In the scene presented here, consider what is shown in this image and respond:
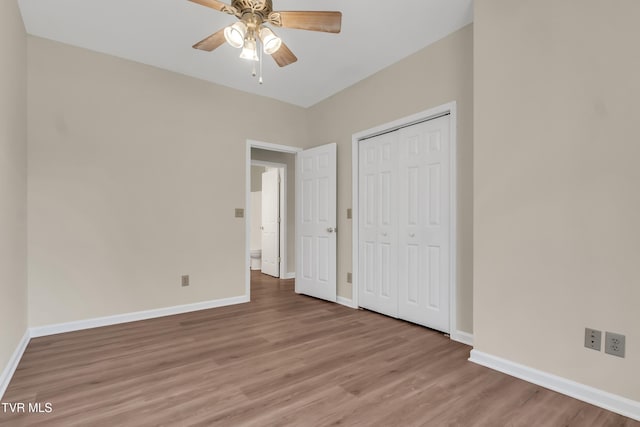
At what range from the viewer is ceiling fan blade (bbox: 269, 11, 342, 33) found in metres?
1.97

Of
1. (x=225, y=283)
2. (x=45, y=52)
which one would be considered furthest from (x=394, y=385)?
(x=45, y=52)

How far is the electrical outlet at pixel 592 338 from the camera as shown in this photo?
1.81 m

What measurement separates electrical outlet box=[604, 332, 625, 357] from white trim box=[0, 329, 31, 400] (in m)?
3.52

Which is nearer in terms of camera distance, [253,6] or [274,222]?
[253,6]

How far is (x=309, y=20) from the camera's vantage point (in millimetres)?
2023

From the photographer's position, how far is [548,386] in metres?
1.97

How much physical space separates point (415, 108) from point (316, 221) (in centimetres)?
193

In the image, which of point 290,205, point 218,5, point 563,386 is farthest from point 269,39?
point 290,205

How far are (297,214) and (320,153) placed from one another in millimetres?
987

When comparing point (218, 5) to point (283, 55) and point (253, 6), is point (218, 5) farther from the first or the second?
point (283, 55)

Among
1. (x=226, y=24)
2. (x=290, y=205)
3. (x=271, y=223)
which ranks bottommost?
(x=271, y=223)

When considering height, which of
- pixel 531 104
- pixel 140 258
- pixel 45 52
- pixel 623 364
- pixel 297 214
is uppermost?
pixel 45 52

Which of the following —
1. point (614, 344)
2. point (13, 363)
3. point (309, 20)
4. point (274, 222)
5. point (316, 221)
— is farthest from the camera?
point (274, 222)

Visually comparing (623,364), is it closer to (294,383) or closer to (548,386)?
(548,386)
